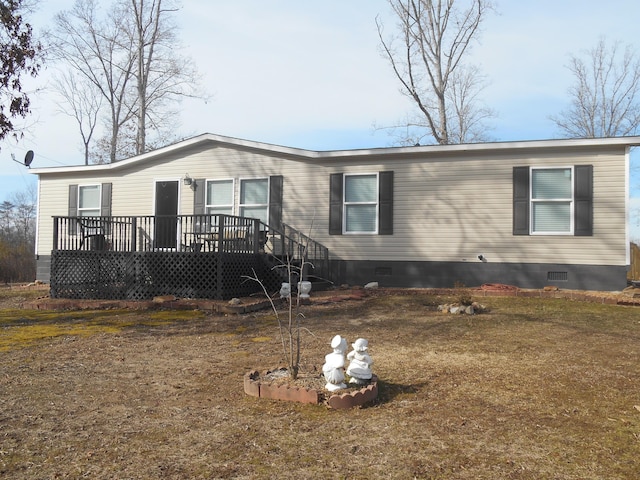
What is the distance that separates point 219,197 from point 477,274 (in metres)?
6.39

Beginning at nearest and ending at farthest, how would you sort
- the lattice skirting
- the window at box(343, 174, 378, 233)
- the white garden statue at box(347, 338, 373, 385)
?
1. the white garden statue at box(347, 338, 373, 385)
2. the lattice skirting
3. the window at box(343, 174, 378, 233)

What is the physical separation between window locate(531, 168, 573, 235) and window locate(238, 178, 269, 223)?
596 cm

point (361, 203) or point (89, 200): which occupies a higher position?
point (89, 200)

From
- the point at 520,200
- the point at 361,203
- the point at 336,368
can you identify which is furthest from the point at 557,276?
the point at 336,368

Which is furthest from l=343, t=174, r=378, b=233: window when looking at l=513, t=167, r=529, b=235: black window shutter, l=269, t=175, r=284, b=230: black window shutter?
l=513, t=167, r=529, b=235: black window shutter

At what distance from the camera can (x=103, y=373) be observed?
5.01m

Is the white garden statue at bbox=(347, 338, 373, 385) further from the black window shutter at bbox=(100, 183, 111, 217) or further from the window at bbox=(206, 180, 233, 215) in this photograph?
the black window shutter at bbox=(100, 183, 111, 217)

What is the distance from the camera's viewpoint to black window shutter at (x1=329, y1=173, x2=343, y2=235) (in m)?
12.1

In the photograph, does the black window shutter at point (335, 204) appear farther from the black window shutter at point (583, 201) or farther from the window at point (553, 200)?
the black window shutter at point (583, 201)

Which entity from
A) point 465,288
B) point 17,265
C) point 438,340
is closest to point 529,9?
point 465,288

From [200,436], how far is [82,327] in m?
5.18

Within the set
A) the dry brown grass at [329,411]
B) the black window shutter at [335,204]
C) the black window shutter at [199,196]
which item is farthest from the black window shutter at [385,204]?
the dry brown grass at [329,411]

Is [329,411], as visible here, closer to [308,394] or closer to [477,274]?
[308,394]

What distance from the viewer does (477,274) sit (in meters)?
11.2
